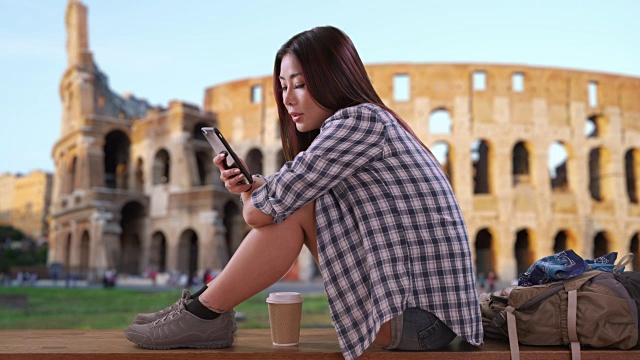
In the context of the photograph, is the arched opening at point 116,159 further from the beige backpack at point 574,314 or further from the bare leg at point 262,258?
the beige backpack at point 574,314

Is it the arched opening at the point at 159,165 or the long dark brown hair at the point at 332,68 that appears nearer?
the long dark brown hair at the point at 332,68

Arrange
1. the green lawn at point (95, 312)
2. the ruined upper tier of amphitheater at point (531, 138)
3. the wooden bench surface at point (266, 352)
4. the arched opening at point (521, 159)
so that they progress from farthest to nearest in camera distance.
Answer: the arched opening at point (521, 159) < the ruined upper tier of amphitheater at point (531, 138) < the green lawn at point (95, 312) < the wooden bench surface at point (266, 352)

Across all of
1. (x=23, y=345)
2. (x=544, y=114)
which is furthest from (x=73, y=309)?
(x=544, y=114)

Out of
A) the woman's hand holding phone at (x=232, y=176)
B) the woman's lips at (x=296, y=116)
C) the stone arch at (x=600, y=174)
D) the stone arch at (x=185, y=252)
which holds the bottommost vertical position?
the stone arch at (x=185, y=252)

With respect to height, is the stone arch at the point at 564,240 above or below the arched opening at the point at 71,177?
below

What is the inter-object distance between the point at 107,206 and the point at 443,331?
26730 millimetres

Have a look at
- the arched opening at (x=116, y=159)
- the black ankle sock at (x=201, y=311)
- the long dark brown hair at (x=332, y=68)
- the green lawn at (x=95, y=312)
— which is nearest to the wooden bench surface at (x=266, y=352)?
the black ankle sock at (x=201, y=311)

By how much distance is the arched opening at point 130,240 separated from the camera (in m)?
29.7

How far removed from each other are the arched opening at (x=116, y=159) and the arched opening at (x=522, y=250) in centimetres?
2032

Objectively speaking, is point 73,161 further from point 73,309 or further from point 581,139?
point 581,139

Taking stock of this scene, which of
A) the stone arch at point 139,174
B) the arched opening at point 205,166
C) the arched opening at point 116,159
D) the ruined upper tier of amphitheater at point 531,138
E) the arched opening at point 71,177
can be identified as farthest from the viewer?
the arched opening at point 116,159

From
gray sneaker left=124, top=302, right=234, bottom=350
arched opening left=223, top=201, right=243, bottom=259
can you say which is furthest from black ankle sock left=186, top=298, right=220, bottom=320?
arched opening left=223, top=201, right=243, bottom=259

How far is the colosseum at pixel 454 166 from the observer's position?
26375 mm

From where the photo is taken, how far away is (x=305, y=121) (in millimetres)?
2408
